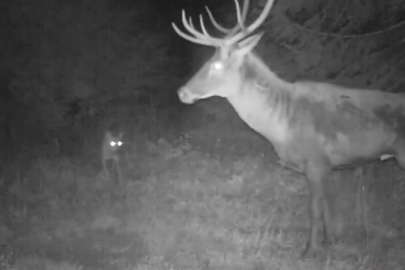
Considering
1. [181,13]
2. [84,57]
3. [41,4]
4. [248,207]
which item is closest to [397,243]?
[248,207]

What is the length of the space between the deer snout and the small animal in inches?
11.9

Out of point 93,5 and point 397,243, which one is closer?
point 397,243

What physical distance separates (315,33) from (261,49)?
239mm

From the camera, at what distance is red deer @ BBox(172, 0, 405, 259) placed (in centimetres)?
193

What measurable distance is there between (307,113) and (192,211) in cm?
59

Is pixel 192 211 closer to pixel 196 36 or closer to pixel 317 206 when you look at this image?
pixel 317 206

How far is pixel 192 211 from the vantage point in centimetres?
202

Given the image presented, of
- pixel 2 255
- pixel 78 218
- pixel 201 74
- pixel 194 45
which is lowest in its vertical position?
pixel 2 255

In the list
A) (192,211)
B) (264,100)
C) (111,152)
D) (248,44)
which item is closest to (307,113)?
(264,100)

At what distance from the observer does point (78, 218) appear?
2072 mm

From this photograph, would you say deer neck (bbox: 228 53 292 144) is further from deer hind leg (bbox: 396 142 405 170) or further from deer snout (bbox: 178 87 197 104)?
deer hind leg (bbox: 396 142 405 170)

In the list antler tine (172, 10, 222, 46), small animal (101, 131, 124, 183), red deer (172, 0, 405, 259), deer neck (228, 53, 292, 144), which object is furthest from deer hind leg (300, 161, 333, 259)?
small animal (101, 131, 124, 183)

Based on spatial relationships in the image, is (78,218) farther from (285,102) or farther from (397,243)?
(397,243)

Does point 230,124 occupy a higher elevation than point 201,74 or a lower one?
lower
